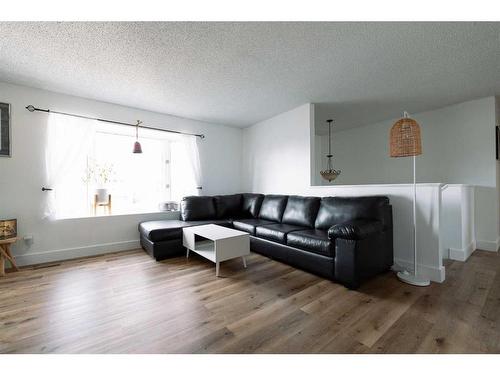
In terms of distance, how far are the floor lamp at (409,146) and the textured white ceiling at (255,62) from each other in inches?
27.6

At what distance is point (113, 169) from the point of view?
11.9 ft

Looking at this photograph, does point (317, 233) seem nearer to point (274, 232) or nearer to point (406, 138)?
point (274, 232)

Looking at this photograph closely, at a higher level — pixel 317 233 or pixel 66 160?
pixel 66 160

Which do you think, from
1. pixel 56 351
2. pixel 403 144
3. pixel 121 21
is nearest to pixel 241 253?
pixel 56 351

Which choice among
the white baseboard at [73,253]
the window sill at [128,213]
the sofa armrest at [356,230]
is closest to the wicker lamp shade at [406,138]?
the sofa armrest at [356,230]

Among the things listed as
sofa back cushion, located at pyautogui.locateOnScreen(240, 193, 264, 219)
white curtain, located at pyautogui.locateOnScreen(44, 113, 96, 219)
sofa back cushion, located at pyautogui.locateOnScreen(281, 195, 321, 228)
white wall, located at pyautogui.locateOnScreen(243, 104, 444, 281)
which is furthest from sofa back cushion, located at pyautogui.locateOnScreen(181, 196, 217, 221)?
white curtain, located at pyautogui.locateOnScreen(44, 113, 96, 219)

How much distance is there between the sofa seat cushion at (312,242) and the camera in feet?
7.11

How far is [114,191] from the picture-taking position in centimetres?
363

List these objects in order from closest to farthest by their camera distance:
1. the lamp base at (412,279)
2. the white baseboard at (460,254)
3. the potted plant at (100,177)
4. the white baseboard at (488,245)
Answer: the lamp base at (412,279), the white baseboard at (460,254), the white baseboard at (488,245), the potted plant at (100,177)

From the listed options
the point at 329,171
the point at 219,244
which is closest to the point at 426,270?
the point at 329,171

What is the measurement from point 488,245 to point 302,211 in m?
2.97

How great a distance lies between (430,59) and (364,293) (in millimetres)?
2516

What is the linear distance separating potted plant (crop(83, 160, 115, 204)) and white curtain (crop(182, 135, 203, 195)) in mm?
1363

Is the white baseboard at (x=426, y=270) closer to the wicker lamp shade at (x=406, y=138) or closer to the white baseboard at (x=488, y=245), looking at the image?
the wicker lamp shade at (x=406, y=138)
